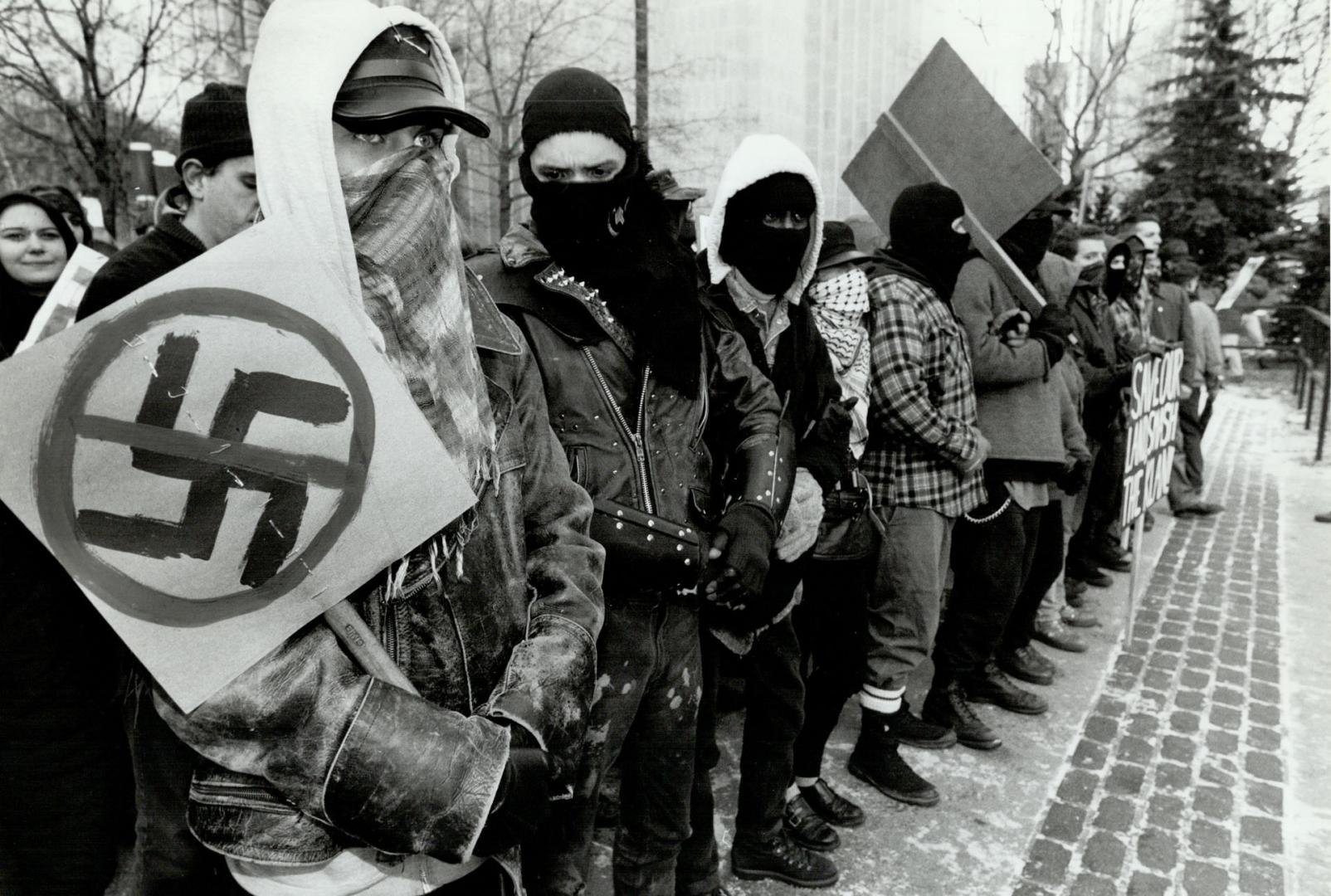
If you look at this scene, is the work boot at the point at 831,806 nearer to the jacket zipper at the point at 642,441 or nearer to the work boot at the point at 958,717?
the work boot at the point at 958,717

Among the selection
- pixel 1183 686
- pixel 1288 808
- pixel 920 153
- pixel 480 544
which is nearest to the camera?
pixel 480 544

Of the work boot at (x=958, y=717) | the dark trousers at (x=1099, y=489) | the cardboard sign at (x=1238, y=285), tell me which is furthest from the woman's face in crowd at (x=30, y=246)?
the cardboard sign at (x=1238, y=285)

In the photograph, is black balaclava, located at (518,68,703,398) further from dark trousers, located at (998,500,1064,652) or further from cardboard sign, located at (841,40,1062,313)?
dark trousers, located at (998,500,1064,652)

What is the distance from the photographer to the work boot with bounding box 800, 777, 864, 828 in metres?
3.20

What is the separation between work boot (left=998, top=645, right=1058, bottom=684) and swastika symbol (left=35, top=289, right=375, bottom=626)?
4003mm

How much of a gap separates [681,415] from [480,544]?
82cm

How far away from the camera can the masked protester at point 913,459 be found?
327 centimetres

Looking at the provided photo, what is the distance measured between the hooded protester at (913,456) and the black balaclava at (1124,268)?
99.7 inches

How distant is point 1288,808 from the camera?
334cm

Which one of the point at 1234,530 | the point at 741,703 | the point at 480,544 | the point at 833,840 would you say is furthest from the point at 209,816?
the point at 1234,530

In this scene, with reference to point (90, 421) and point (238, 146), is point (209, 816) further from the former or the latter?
point (238, 146)

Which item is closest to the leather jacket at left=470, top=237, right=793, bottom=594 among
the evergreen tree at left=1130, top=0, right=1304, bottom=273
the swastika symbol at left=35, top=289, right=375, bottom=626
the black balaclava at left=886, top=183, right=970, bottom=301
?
the swastika symbol at left=35, top=289, right=375, bottom=626

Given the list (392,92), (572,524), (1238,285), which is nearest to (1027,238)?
(572,524)

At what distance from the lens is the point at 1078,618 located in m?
5.18
